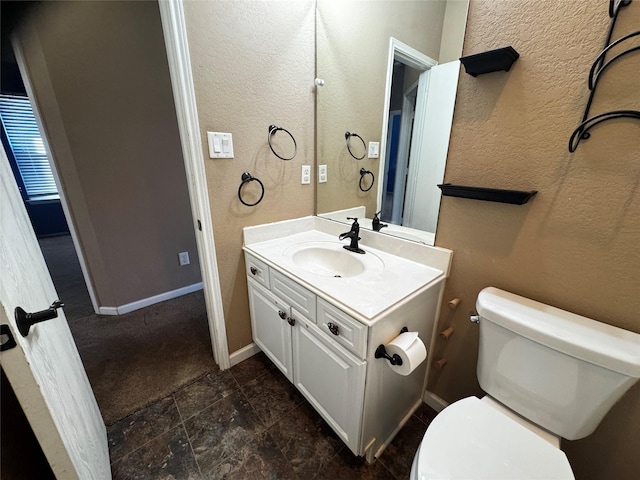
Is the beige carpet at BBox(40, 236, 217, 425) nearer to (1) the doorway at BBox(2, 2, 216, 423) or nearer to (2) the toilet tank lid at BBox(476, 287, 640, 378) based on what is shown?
(1) the doorway at BBox(2, 2, 216, 423)

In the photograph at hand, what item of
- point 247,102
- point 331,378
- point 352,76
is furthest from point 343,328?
point 352,76

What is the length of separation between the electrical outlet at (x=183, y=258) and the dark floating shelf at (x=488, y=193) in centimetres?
229

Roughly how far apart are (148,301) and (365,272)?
7.05ft

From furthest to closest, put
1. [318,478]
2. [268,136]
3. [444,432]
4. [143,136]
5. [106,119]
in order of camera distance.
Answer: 1. [143,136]
2. [106,119]
3. [268,136]
4. [318,478]
5. [444,432]

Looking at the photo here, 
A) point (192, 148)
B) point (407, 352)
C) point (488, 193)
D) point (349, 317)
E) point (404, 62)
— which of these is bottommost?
point (407, 352)

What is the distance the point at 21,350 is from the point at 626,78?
5.24ft

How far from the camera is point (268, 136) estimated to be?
4.62 ft

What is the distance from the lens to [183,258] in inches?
95.8

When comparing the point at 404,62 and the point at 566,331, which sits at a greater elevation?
the point at 404,62

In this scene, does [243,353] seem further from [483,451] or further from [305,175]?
[483,451]

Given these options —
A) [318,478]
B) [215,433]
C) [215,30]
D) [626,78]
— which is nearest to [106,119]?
[215,30]

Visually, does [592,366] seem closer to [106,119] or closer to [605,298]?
[605,298]

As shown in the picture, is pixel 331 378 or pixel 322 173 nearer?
pixel 331 378

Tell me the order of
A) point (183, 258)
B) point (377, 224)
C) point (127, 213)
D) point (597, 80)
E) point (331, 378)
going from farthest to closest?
point (183, 258) < point (127, 213) < point (377, 224) < point (331, 378) < point (597, 80)
